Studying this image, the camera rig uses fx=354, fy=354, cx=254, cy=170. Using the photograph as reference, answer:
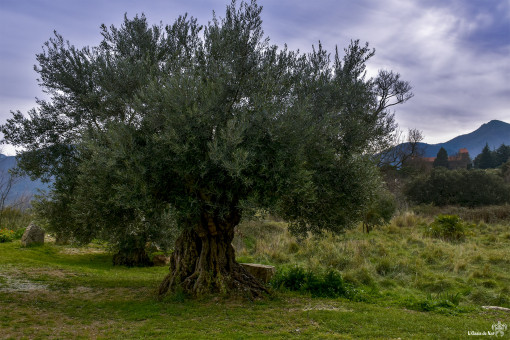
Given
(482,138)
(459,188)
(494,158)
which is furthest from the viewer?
(482,138)

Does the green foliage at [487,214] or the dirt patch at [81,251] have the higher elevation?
the green foliage at [487,214]

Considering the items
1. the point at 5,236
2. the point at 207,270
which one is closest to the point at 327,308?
the point at 207,270

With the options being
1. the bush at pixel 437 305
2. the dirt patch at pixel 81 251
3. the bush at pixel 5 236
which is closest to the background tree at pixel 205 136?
the bush at pixel 437 305

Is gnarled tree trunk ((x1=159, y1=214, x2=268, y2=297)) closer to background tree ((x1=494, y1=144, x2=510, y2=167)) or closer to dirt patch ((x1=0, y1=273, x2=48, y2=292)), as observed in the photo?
dirt patch ((x1=0, y1=273, x2=48, y2=292))

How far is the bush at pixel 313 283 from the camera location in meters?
10.5

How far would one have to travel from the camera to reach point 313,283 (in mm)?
10875

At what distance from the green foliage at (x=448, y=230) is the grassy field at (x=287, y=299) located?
1399mm

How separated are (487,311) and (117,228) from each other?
10.3 meters

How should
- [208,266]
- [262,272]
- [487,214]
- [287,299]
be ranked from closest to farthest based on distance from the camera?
[287,299], [208,266], [262,272], [487,214]

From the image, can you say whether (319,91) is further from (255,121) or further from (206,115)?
(206,115)

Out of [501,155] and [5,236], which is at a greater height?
[501,155]

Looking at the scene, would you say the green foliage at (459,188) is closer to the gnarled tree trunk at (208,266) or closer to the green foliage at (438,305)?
the green foliage at (438,305)

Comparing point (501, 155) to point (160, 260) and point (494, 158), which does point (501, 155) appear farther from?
point (160, 260)

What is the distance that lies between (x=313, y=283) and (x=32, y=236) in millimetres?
17035
